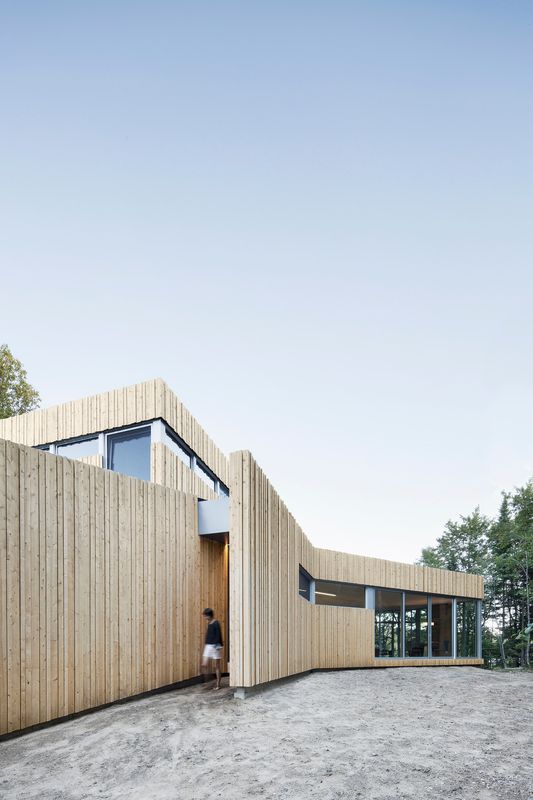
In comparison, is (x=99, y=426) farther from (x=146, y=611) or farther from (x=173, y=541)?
(x=146, y=611)

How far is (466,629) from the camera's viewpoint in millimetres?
17188

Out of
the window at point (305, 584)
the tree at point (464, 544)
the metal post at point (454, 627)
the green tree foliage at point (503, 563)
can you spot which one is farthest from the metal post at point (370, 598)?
the tree at point (464, 544)

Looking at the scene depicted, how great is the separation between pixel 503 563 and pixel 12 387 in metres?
26.2

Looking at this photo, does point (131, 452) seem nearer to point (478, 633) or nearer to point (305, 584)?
point (305, 584)

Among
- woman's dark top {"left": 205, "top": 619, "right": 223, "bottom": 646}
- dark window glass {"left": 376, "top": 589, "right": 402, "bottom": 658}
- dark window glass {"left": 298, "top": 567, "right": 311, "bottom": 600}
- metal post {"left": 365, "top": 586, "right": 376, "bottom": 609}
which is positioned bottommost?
dark window glass {"left": 376, "top": 589, "right": 402, "bottom": 658}

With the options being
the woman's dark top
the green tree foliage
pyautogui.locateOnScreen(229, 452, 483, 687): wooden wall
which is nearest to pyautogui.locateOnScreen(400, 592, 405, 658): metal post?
pyautogui.locateOnScreen(229, 452, 483, 687): wooden wall

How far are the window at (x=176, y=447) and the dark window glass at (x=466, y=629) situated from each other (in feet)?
32.5

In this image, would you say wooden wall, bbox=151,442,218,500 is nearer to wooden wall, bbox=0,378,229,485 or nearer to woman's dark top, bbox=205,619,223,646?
wooden wall, bbox=0,378,229,485

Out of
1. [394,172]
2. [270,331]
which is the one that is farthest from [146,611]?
[270,331]

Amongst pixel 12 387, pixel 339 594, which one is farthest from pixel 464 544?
pixel 12 387

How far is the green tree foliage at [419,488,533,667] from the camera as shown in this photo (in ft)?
98.5

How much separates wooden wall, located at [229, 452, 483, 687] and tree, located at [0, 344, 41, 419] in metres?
15.9

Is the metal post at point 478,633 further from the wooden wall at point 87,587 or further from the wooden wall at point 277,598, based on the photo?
the wooden wall at point 87,587

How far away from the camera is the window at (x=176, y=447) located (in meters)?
12.1
